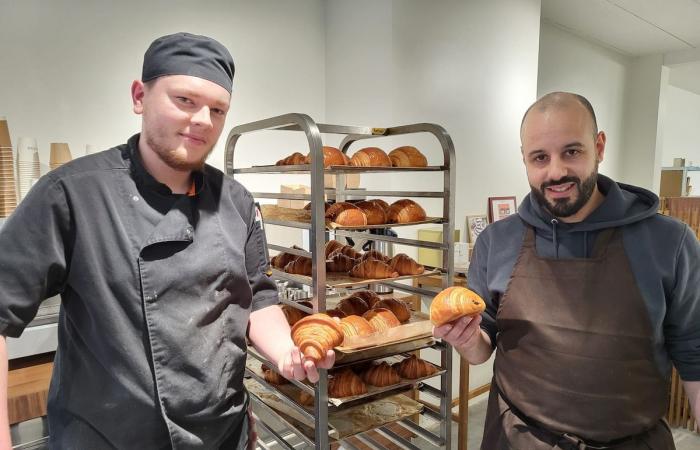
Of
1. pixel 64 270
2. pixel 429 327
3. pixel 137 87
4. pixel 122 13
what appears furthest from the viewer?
pixel 122 13

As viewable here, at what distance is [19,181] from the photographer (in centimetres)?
228

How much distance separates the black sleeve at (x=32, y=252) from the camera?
3.08 ft

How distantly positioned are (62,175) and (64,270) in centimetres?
22

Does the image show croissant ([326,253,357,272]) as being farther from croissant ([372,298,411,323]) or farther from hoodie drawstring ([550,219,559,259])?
hoodie drawstring ([550,219,559,259])

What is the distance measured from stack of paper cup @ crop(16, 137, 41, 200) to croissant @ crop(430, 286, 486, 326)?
7.23 feet

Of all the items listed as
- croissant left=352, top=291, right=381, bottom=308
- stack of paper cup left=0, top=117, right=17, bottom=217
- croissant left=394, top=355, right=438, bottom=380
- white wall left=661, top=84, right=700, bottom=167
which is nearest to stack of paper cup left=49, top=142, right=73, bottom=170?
stack of paper cup left=0, top=117, right=17, bottom=217

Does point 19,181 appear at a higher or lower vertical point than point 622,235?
higher

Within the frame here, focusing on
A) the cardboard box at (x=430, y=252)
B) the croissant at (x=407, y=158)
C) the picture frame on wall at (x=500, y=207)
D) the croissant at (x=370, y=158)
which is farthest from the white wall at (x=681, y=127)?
the croissant at (x=370, y=158)

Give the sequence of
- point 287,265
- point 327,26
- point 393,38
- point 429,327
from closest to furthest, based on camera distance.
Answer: point 429,327, point 287,265, point 393,38, point 327,26

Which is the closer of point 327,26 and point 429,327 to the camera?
point 429,327

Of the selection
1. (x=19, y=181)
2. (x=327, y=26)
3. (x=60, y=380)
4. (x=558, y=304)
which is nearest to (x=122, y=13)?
(x=19, y=181)

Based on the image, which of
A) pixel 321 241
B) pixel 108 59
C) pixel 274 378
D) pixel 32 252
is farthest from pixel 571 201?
pixel 108 59

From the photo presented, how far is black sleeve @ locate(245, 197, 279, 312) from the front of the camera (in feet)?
4.40

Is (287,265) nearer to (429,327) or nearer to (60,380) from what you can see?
(429,327)
